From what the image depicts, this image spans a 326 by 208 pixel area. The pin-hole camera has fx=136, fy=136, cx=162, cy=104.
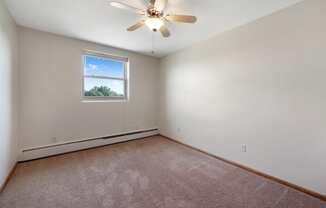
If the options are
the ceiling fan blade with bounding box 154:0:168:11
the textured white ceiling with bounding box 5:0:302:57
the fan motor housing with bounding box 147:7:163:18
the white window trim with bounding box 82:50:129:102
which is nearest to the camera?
the ceiling fan blade with bounding box 154:0:168:11

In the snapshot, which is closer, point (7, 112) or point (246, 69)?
point (7, 112)

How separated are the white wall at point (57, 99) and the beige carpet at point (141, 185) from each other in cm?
56

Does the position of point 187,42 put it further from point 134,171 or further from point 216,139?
point 134,171

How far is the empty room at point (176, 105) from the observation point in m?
1.69

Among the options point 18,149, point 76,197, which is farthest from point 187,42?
point 18,149

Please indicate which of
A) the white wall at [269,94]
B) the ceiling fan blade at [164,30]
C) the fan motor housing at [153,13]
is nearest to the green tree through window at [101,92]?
the white wall at [269,94]

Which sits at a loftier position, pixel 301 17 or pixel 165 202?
pixel 301 17

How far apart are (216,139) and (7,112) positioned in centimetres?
345

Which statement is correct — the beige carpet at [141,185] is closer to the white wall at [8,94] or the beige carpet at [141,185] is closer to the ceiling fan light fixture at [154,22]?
the white wall at [8,94]

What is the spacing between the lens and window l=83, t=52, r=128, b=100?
3.23 metres

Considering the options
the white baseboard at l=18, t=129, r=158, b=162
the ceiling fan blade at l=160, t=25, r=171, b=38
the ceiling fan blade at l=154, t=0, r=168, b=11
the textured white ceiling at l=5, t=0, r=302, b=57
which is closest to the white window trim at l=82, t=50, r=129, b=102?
the textured white ceiling at l=5, t=0, r=302, b=57

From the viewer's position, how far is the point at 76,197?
1.65m

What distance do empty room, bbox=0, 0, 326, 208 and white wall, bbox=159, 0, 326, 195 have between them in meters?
0.01

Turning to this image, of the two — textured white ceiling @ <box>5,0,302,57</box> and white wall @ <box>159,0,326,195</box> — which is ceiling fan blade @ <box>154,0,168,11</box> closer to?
textured white ceiling @ <box>5,0,302,57</box>
